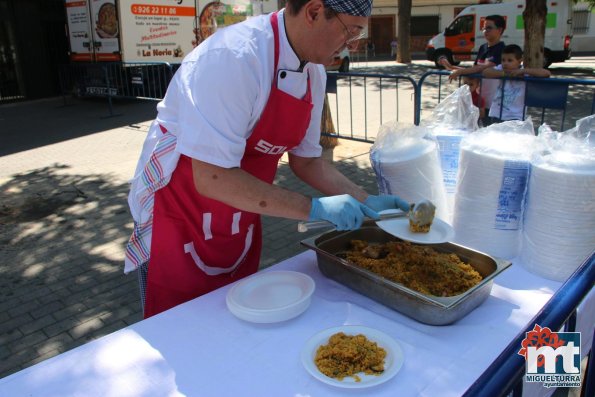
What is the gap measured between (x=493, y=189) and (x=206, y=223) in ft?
3.36

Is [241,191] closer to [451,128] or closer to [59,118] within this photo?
[451,128]

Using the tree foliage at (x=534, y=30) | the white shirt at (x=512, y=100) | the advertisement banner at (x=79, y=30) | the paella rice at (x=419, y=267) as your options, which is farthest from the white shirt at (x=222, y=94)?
the advertisement banner at (x=79, y=30)

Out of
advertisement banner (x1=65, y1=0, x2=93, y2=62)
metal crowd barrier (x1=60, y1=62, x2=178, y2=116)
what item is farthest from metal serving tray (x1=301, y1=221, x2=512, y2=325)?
advertisement banner (x1=65, y1=0, x2=93, y2=62)

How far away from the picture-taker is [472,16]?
18.5 meters

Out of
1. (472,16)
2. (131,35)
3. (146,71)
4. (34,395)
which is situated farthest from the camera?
(472,16)

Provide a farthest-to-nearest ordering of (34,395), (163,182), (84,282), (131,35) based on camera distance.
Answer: (131,35)
(84,282)
(163,182)
(34,395)

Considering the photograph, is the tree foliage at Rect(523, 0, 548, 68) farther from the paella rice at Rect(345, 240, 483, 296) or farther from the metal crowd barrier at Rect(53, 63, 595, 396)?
the paella rice at Rect(345, 240, 483, 296)

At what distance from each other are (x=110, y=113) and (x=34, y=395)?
1005 cm

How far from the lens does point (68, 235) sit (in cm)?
449

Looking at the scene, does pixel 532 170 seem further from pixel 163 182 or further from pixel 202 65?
pixel 163 182

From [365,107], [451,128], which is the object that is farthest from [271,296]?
[365,107]

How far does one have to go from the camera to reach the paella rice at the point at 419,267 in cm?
151

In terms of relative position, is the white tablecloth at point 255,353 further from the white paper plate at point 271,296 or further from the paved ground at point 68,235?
the paved ground at point 68,235

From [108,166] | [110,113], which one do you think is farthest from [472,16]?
[108,166]
